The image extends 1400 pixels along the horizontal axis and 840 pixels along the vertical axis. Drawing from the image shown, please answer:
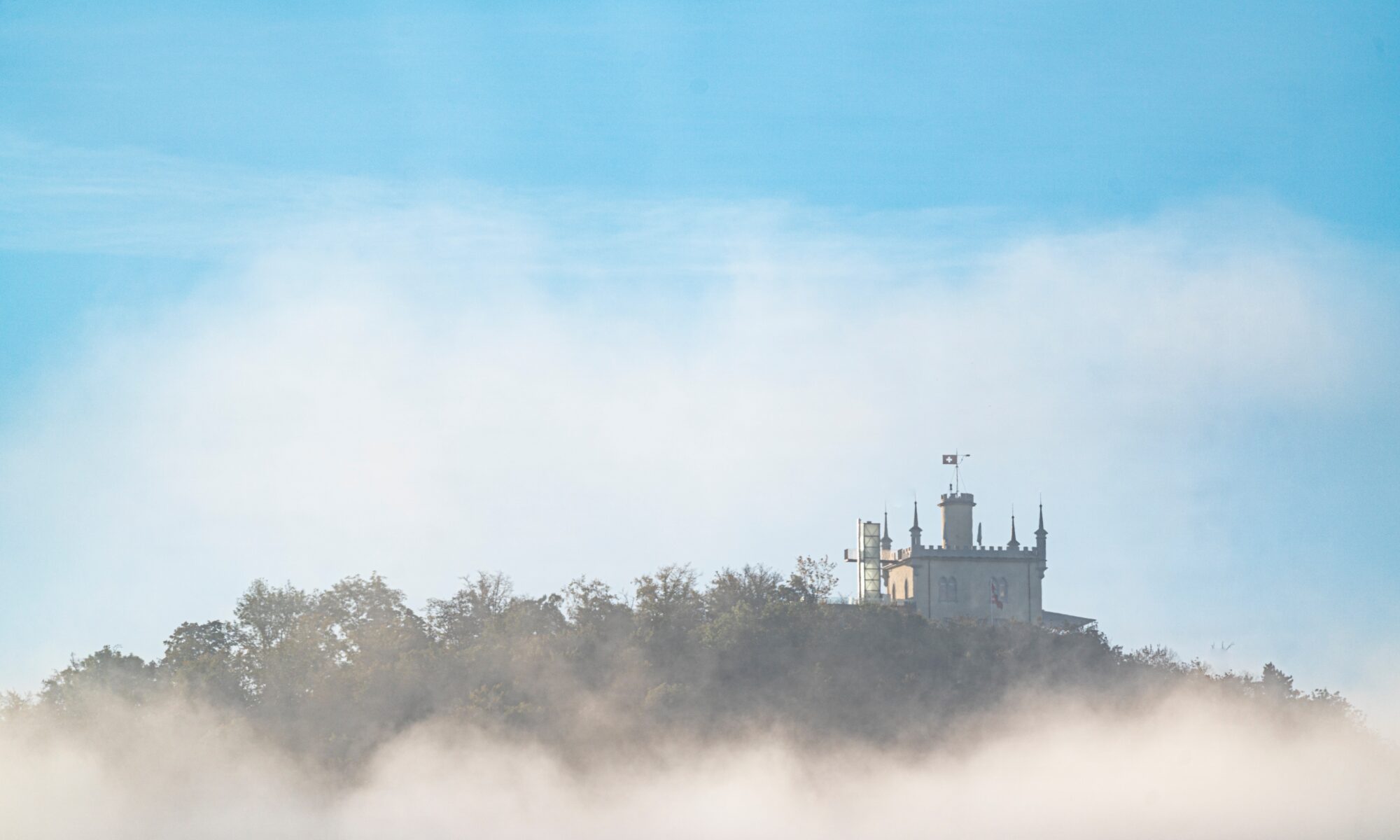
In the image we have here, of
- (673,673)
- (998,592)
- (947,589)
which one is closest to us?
(673,673)

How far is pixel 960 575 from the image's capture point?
118 meters

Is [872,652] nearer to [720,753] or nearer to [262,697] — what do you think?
[720,753]

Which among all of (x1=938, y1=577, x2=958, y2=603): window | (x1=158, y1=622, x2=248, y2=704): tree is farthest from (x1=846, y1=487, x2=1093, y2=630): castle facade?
(x1=158, y1=622, x2=248, y2=704): tree

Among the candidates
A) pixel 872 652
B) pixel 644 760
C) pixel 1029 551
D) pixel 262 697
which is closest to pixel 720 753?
pixel 644 760

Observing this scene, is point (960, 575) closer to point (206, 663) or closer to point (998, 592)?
point (998, 592)

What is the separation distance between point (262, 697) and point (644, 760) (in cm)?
2266

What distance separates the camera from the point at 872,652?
97.2 metres

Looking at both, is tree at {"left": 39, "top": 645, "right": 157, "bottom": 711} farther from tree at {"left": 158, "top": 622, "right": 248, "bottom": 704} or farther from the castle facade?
the castle facade

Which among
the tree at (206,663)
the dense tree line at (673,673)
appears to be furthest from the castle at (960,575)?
the tree at (206,663)

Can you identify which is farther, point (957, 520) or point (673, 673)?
point (957, 520)

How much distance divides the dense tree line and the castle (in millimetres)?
15176

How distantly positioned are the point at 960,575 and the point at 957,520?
4.74 meters

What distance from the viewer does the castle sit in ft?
387

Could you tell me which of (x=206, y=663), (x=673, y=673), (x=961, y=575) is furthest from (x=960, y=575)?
(x=206, y=663)
